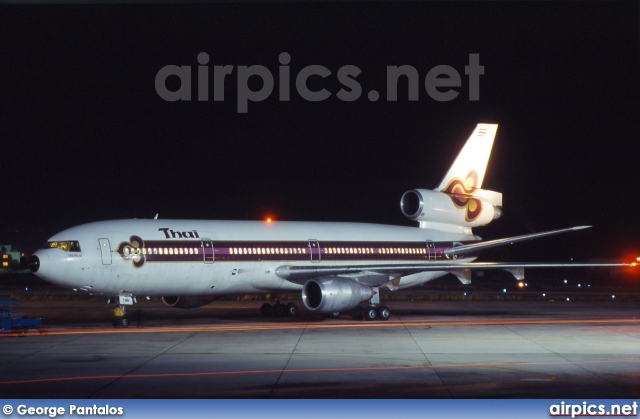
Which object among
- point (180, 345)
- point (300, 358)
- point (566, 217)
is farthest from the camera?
point (566, 217)

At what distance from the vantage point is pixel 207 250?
30.7 metres

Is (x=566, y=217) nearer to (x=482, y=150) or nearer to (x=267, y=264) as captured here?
(x=482, y=150)

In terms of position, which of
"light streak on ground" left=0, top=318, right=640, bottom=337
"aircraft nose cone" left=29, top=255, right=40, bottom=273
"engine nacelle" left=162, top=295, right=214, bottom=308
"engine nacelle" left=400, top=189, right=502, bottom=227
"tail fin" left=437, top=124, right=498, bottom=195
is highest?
"tail fin" left=437, top=124, right=498, bottom=195

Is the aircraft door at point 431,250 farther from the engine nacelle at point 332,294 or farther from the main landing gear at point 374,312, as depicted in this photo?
the engine nacelle at point 332,294

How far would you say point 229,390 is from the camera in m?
14.7

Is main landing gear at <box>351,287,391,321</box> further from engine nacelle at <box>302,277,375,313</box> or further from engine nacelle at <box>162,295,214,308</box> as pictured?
engine nacelle at <box>162,295,214,308</box>

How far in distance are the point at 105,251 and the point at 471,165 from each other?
59.9 ft

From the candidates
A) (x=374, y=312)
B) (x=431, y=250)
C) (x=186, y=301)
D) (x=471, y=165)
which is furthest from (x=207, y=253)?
(x=471, y=165)

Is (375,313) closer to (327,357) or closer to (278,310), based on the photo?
(278,310)

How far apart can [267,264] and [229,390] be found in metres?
17.7

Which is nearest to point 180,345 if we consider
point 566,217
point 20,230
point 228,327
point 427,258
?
point 228,327

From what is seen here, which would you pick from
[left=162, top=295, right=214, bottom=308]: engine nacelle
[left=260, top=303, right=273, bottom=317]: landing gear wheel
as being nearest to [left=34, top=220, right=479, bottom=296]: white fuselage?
[left=162, top=295, right=214, bottom=308]: engine nacelle

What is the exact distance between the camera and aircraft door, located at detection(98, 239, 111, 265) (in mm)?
28359

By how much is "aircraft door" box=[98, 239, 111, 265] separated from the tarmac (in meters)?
2.29
